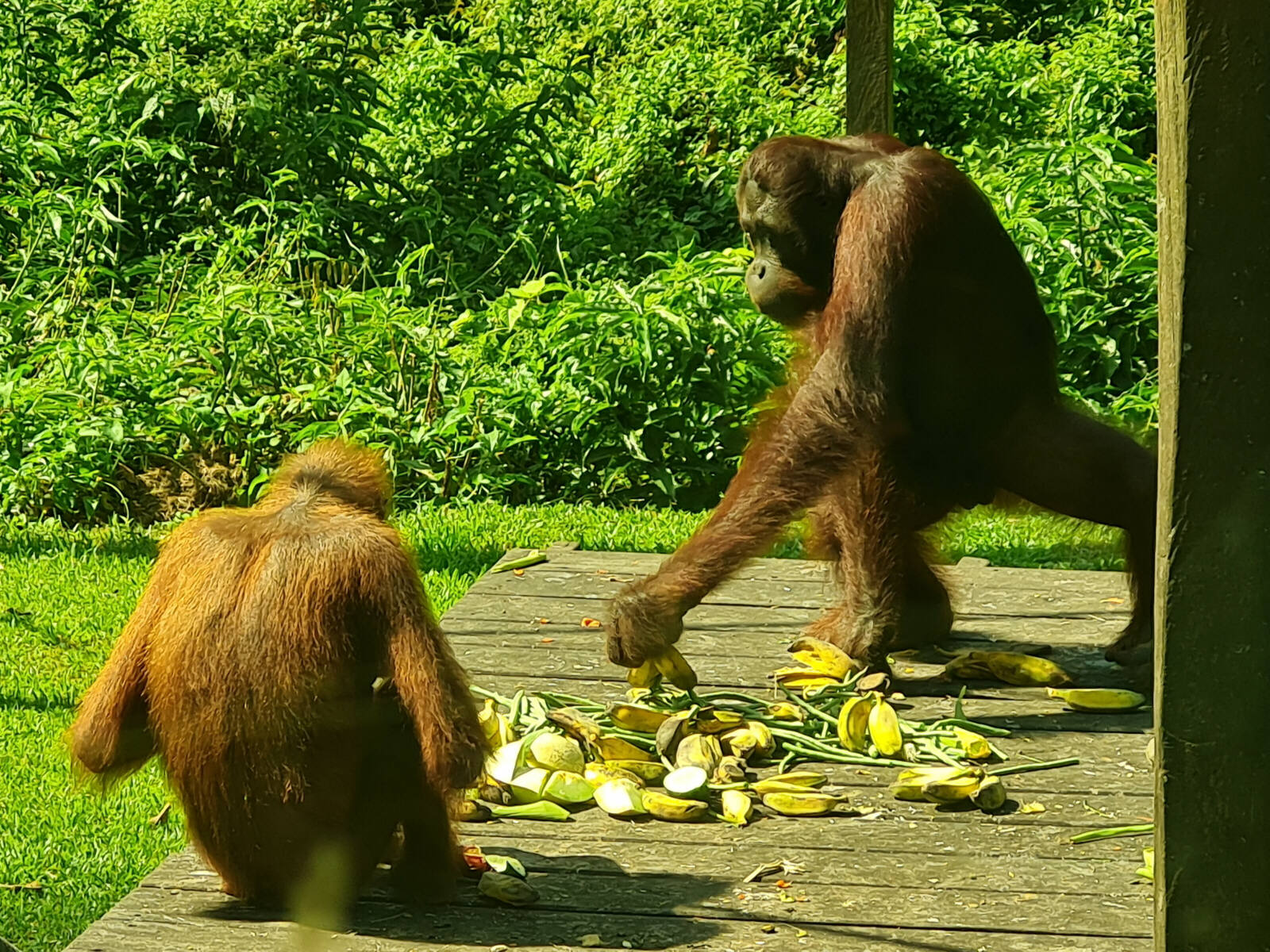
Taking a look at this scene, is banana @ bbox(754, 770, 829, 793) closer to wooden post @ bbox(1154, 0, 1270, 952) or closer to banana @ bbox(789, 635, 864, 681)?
banana @ bbox(789, 635, 864, 681)

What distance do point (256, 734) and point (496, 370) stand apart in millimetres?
4114

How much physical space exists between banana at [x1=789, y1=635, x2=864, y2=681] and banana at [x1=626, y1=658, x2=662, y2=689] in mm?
447

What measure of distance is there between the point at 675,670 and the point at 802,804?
609mm

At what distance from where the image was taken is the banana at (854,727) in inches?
148

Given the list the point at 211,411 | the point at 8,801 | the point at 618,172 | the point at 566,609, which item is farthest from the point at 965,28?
the point at 8,801

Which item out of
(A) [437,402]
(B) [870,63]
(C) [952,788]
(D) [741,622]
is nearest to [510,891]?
(C) [952,788]

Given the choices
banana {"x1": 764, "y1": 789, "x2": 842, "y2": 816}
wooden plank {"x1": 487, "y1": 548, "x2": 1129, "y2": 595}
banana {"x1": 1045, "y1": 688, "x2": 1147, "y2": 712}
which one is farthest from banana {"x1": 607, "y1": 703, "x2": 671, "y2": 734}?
wooden plank {"x1": 487, "y1": 548, "x2": 1129, "y2": 595}

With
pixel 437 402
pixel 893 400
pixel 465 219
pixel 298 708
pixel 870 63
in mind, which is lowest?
pixel 298 708

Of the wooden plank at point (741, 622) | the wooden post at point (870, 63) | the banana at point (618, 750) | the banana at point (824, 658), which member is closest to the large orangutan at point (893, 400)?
the banana at point (824, 658)

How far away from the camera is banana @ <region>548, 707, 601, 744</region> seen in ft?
12.2

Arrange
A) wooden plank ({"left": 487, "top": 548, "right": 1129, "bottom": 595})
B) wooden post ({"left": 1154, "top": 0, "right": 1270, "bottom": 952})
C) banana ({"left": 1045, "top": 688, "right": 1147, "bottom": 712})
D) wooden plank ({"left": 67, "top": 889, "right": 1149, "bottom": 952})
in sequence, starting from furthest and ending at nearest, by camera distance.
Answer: wooden plank ({"left": 487, "top": 548, "right": 1129, "bottom": 595})
banana ({"left": 1045, "top": 688, "right": 1147, "bottom": 712})
wooden plank ({"left": 67, "top": 889, "right": 1149, "bottom": 952})
wooden post ({"left": 1154, "top": 0, "right": 1270, "bottom": 952})

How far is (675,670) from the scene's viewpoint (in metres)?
3.93

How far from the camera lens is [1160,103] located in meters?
2.00

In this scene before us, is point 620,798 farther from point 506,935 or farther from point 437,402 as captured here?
point 437,402
